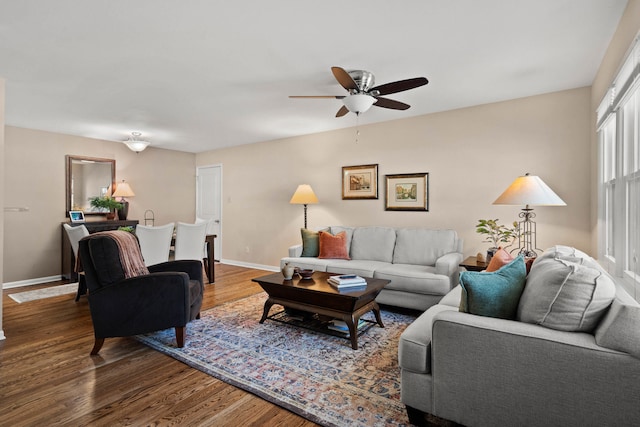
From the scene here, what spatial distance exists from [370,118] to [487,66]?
1874mm

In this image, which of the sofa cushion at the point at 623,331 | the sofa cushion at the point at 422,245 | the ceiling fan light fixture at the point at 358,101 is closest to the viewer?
the sofa cushion at the point at 623,331

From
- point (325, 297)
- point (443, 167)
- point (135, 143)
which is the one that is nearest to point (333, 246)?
point (325, 297)

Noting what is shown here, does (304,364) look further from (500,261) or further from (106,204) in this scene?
(106,204)

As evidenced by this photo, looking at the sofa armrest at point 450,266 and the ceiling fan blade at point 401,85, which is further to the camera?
the sofa armrest at point 450,266

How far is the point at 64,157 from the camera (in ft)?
17.9

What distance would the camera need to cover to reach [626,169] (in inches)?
87.0

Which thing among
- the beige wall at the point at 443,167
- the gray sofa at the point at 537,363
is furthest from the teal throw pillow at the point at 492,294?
the beige wall at the point at 443,167

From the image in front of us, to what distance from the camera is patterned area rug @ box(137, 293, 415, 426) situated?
1.95 metres

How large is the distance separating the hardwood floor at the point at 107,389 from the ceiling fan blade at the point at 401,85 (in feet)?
7.91

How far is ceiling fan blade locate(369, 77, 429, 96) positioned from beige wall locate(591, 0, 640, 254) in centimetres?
117

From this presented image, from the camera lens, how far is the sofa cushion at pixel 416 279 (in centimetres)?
337

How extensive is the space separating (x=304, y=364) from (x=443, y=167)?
304cm

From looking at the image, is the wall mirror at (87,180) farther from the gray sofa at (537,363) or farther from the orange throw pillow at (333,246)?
the gray sofa at (537,363)

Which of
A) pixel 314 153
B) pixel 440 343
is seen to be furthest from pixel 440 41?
pixel 314 153
